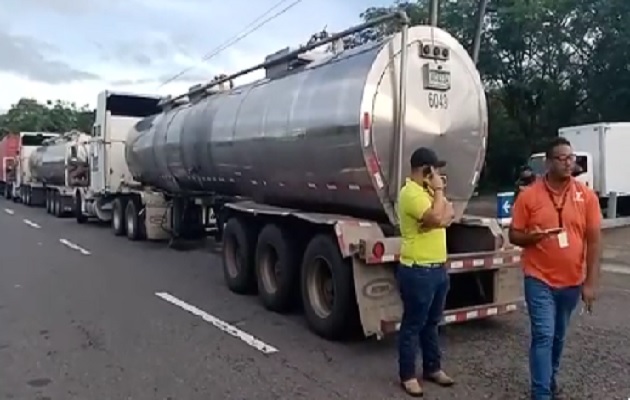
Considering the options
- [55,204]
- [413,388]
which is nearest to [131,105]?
[55,204]

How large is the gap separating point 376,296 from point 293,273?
1734mm

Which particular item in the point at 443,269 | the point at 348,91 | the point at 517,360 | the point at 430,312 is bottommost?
the point at 517,360

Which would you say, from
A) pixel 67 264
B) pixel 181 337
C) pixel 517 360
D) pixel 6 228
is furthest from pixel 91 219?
pixel 517 360

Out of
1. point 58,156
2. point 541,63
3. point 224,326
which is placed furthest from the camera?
point 541,63

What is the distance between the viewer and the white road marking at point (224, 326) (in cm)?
706

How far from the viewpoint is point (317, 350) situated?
22.7 feet

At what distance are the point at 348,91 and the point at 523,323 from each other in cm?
320

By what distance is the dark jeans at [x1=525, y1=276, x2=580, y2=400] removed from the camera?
15.9 ft

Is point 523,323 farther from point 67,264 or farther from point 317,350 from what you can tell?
point 67,264

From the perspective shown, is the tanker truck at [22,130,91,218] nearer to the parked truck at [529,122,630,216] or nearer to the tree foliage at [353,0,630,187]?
the tree foliage at [353,0,630,187]

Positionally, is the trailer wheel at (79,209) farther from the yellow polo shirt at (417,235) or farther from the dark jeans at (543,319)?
the dark jeans at (543,319)

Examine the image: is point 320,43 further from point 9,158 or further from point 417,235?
point 9,158

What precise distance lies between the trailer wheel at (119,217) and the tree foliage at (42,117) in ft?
207

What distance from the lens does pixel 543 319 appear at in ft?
15.9
